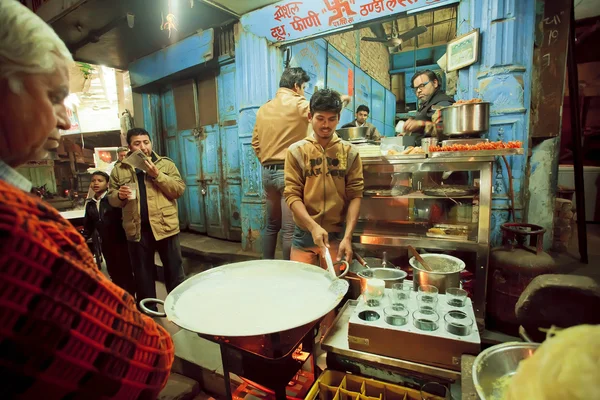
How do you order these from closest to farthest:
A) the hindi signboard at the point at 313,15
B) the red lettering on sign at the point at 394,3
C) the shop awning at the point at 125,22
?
the red lettering on sign at the point at 394,3 < the hindi signboard at the point at 313,15 < the shop awning at the point at 125,22

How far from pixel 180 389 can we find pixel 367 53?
10.0 meters

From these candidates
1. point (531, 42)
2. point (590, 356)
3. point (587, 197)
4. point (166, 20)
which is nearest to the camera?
point (590, 356)

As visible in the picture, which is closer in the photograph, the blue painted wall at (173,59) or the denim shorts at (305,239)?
the denim shorts at (305,239)

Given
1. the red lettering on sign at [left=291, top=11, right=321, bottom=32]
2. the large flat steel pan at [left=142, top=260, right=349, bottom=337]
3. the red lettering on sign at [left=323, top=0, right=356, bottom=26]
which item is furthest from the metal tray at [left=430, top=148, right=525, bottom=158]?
the red lettering on sign at [left=291, top=11, right=321, bottom=32]

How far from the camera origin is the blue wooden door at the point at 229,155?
5602mm

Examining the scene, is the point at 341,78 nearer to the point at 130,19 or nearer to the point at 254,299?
the point at 130,19

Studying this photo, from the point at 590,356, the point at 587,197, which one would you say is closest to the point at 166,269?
the point at 590,356

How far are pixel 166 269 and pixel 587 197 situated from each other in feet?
30.2

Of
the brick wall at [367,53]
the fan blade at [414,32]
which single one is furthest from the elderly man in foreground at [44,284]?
the fan blade at [414,32]

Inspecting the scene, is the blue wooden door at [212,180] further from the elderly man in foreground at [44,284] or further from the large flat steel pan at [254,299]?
the elderly man in foreground at [44,284]

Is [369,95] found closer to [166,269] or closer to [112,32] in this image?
[112,32]

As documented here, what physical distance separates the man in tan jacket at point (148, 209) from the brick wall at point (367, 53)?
192 inches

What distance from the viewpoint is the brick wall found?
7.35 metres

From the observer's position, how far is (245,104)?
5086 mm
